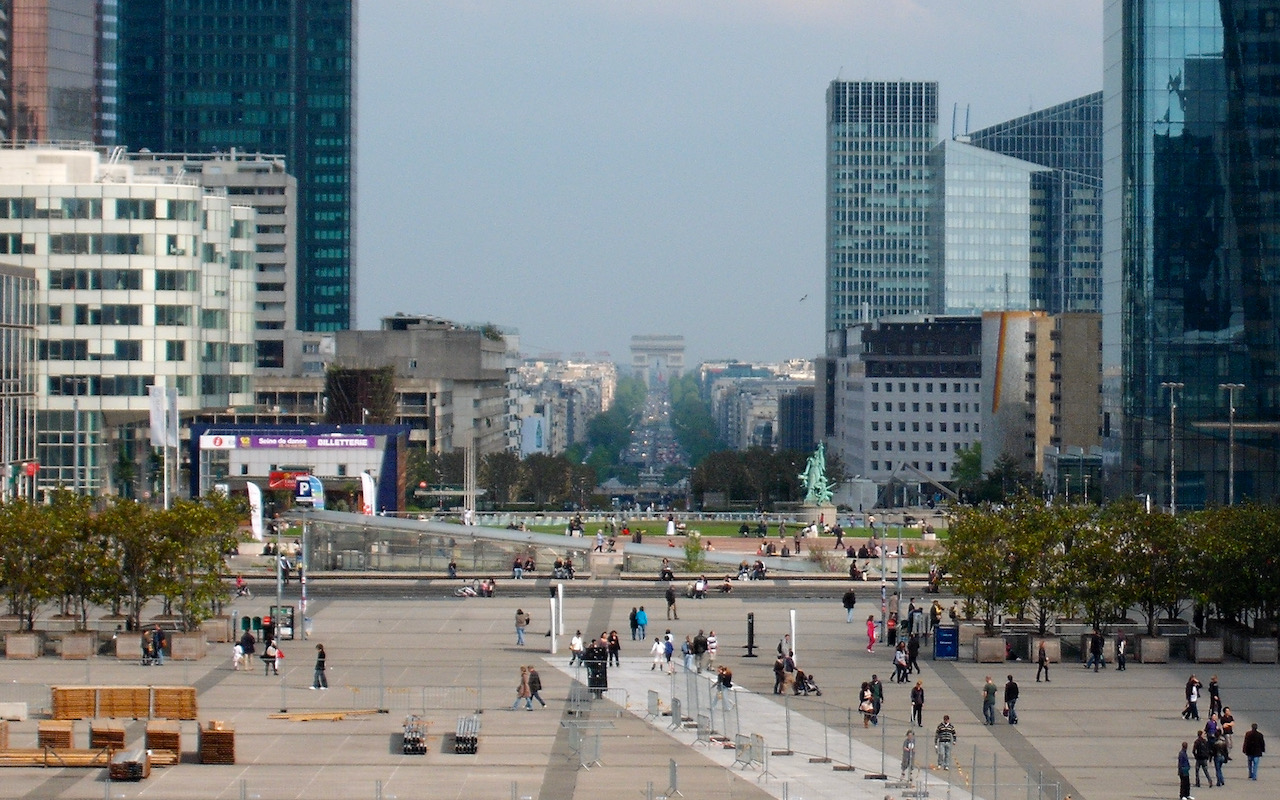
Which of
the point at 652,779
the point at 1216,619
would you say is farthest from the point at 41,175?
the point at 652,779

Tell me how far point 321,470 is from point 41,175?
80.2 feet

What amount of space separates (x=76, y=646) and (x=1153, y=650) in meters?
32.6

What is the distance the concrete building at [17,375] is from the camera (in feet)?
293

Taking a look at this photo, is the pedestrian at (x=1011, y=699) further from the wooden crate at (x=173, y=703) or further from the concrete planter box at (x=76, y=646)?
the concrete planter box at (x=76, y=646)

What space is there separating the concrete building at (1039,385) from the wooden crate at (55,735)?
135150mm

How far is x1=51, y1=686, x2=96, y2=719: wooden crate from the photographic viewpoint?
45.3 meters

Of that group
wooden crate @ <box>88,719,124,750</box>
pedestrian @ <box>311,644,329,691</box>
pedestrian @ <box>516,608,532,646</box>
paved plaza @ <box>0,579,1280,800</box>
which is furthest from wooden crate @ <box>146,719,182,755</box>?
pedestrian @ <box>516,608,532,646</box>

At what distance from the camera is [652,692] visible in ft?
157

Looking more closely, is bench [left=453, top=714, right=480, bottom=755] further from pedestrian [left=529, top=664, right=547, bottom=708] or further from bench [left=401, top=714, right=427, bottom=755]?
pedestrian [left=529, top=664, right=547, bottom=708]

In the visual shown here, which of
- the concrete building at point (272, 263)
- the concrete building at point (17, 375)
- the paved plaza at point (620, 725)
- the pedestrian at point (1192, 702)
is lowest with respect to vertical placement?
the paved plaza at point (620, 725)

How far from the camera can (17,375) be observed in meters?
92.2

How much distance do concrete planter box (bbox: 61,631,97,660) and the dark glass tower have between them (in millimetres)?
79708

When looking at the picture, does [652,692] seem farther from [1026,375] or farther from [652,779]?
[1026,375]

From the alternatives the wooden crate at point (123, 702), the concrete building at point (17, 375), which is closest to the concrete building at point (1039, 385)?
the concrete building at point (17, 375)
